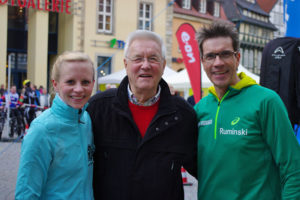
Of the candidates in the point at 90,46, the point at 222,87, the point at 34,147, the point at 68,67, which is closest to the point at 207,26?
the point at 222,87

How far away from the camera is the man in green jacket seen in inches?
86.9

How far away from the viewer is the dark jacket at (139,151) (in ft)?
8.11

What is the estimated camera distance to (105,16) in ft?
75.2

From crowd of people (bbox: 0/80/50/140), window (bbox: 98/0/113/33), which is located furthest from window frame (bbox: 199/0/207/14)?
crowd of people (bbox: 0/80/50/140)

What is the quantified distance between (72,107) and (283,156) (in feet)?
4.28

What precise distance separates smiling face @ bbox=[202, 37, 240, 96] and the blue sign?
240 centimetres

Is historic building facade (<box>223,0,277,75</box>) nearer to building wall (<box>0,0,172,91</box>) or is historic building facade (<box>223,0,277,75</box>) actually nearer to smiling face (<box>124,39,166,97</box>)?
building wall (<box>0,0,172,91</box>)

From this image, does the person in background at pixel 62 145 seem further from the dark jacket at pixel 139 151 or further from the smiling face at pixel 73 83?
the dark jacket at pixel 139 151

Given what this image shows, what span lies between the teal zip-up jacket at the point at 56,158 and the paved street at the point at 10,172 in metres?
3.66

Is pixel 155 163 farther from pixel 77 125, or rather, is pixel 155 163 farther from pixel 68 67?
pixel 68 67

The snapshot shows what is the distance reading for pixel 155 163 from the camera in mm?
2486

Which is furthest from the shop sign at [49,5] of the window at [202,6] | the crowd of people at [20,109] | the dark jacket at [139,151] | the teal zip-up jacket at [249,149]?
the teal zip-up jacket at [249,149]

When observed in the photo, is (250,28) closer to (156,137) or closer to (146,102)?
(146,102)

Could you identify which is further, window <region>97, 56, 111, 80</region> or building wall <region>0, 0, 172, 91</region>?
window <region>97, 56, 111, 80</region>
